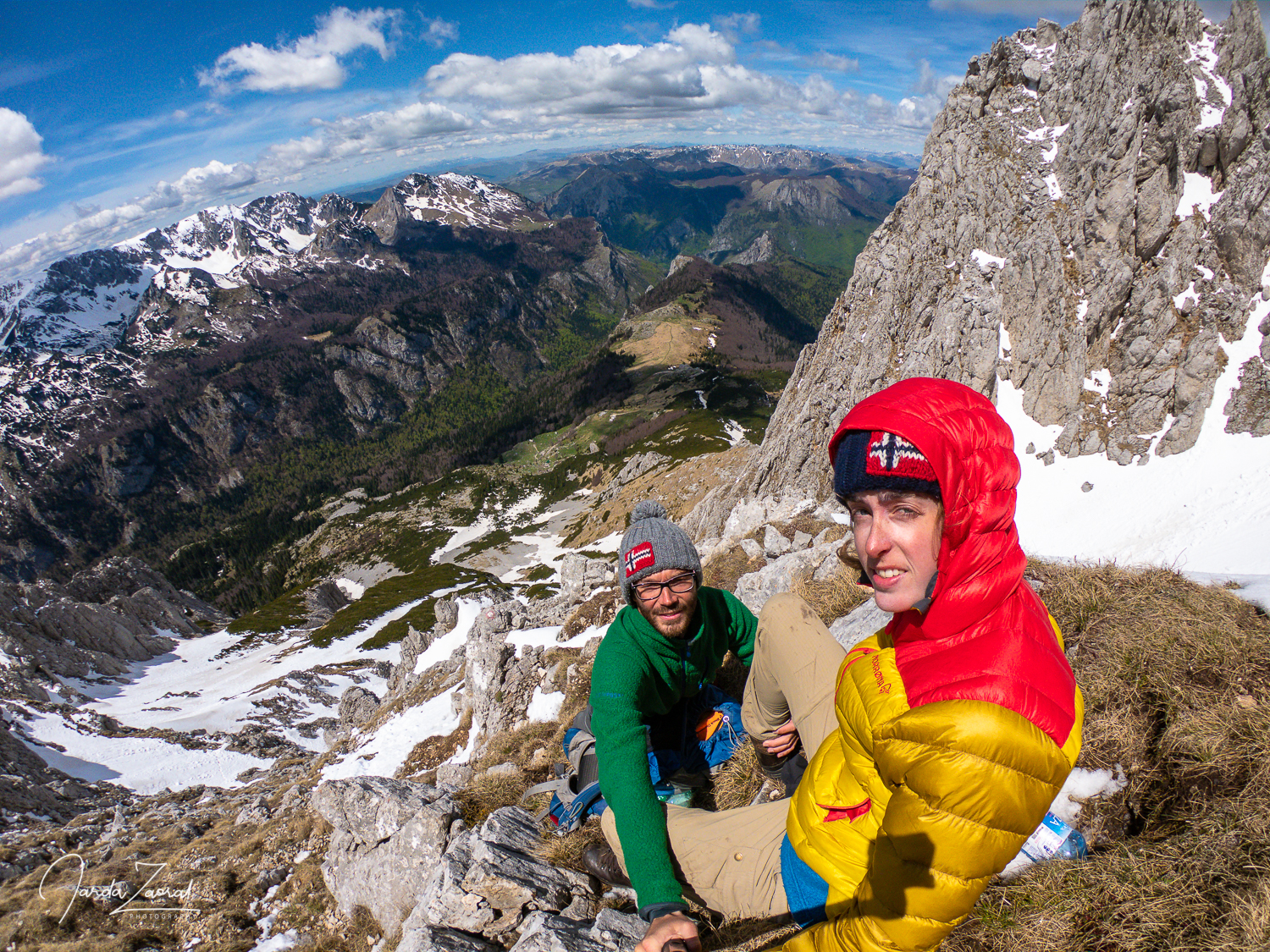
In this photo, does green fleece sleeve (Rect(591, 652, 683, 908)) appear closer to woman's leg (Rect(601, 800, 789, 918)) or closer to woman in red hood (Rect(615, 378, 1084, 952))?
woman's leg (Rect(601, 800, 789, 918))

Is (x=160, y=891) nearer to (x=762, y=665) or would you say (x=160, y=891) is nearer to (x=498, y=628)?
(x=498, y=628)

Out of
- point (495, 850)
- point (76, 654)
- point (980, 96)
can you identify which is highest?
point (980, 96)

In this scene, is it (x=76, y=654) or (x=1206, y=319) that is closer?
(x=1206, y=319)

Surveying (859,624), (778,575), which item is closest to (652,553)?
(859,624)

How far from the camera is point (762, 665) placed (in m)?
5.34

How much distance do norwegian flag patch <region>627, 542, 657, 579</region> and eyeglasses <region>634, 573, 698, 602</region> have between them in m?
0.16

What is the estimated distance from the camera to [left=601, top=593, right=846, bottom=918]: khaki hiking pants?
4277mm

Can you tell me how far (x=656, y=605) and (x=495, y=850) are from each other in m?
3.55

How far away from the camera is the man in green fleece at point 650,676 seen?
4340 mm

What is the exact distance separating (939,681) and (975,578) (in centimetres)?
56

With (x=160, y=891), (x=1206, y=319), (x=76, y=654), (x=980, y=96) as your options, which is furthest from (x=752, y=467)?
(x=76, y=654)

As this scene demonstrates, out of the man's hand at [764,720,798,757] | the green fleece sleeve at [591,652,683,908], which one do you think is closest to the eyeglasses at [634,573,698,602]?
the green fleece sleeve at [591,652,683,908]

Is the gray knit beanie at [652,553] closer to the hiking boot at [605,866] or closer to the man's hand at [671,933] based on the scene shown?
the man's hand at [671,933]

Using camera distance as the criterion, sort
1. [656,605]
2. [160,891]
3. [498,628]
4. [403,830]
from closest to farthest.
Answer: [656,605]
[403,830]
[160,891]
[498,628]
